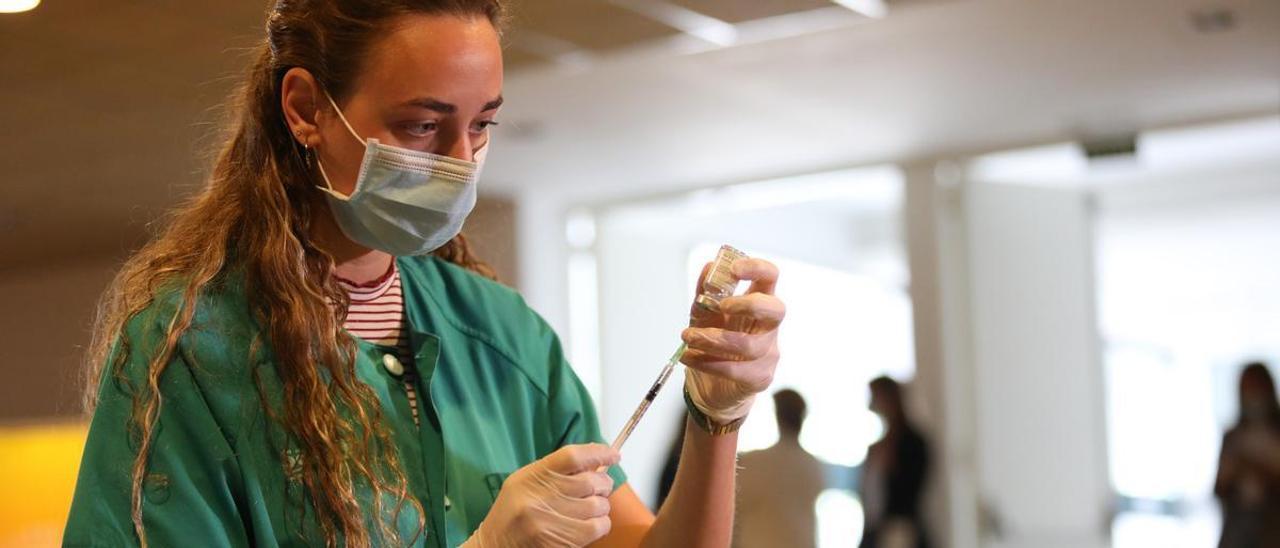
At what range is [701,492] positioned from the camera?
4.33 feet

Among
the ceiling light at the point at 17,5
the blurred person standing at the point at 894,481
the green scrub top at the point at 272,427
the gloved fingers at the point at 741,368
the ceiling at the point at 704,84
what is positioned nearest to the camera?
the green scrub top at the point at 272,427

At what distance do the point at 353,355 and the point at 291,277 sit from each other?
84 millimetres

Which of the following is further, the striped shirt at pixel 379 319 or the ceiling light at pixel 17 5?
the ceiling light at pixel 17 5

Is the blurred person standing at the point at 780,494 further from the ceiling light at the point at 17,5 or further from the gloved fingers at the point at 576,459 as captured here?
the gloved fingers at the point at 576,459

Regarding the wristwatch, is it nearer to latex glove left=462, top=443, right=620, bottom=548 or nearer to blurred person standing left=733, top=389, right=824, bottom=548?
latex glove left=462, top=443, right=620, bottom=548

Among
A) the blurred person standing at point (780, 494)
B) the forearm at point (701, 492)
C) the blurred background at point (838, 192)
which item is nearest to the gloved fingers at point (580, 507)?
the forearm at point (701, 492)

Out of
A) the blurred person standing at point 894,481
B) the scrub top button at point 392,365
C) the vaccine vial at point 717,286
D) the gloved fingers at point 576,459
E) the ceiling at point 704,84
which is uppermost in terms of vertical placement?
the ceiling at point 704,84

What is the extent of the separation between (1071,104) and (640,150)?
195 centimetres

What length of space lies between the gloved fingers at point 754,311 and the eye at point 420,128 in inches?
11.5

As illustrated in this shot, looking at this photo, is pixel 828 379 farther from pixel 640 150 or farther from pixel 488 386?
pixel 488 386

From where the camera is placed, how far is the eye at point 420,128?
4.18 feet

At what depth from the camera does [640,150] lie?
22.8 ft

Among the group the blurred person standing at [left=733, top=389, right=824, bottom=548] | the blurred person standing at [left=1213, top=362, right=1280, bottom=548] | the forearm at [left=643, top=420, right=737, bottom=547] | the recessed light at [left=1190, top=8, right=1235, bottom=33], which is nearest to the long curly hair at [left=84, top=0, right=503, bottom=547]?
the forearm at [left=643, top=420, right=737, bottom=547]

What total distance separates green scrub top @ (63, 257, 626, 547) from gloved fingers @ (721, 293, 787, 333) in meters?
0.25
